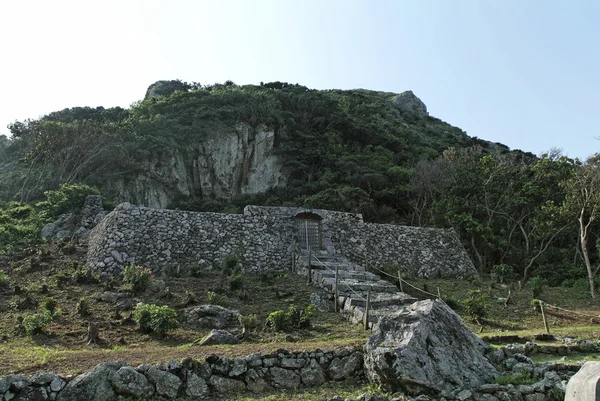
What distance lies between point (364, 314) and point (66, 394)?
6377 millimetres

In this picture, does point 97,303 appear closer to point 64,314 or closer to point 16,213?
point 64,314

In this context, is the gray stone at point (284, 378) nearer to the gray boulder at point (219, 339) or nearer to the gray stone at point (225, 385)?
the gray stone at point (225, 385)

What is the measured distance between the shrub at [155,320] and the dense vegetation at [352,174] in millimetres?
13562

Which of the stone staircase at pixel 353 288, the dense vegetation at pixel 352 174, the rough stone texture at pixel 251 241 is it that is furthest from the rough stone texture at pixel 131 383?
the dense vegetation at pixel 352 174

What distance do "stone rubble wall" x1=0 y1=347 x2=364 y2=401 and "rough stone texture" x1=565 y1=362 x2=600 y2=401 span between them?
361 centimetres

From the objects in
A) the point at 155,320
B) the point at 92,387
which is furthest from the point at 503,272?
the point at 92,387

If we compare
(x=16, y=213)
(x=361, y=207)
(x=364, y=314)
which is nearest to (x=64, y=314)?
(x=364, y=314)

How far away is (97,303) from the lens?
11.4 metres

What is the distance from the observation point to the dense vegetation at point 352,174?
2169cm

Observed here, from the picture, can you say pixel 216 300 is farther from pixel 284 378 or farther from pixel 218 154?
pixel 218 154

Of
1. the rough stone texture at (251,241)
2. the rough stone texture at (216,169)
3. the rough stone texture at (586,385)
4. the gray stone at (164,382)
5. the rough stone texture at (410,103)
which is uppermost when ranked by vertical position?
the rough stone texture at (410,103)

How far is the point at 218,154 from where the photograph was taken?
35688 millimetres

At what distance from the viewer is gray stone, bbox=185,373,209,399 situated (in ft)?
22.4

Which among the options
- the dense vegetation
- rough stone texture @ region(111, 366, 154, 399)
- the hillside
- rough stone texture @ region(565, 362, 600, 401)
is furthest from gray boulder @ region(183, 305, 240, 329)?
the hillside
